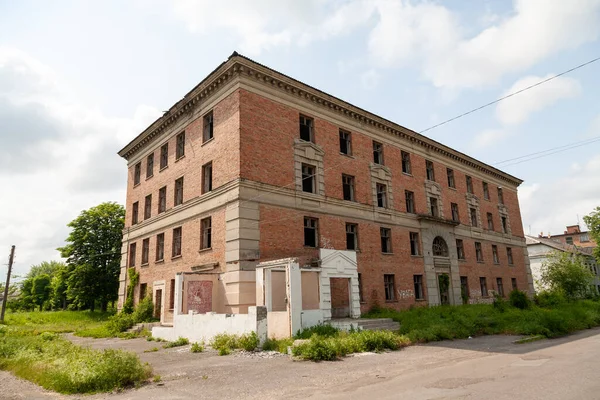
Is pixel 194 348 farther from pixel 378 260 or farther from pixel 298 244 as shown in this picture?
pixel 378 260

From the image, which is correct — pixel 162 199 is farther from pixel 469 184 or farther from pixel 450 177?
pixel 469 184

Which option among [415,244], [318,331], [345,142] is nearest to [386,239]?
[415,244]

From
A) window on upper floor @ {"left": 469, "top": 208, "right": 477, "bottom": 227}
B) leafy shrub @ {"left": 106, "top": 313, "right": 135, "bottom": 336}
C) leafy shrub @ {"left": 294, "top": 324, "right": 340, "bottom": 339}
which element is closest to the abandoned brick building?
window on upper floor @ {"left": 469, "top": 208, "right": 477, "bottom": 227}

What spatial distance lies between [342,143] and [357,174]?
2.27 m

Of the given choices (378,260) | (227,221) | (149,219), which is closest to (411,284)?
(378,260)

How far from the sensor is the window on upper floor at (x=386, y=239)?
25906 millimetres

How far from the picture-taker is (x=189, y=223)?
2258 cm

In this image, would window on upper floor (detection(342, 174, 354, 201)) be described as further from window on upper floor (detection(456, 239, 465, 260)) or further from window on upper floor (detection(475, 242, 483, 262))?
window on upper floor (detection(475, 242, 483, 262))

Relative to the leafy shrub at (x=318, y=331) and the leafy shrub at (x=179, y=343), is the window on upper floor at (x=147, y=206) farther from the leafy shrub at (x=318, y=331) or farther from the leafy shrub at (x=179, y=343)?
the leafy shrub at (x=318, y=331)

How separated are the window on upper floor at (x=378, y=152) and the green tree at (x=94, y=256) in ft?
90.3

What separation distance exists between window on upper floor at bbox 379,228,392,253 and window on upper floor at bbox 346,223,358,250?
7.92ft

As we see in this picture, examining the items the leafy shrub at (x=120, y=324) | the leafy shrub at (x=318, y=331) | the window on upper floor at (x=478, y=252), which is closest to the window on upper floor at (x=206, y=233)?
the leafy shrub at (x=120, y=324)

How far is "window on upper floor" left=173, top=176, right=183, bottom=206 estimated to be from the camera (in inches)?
958

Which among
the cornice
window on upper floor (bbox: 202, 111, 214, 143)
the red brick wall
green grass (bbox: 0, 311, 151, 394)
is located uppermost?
the cornice
